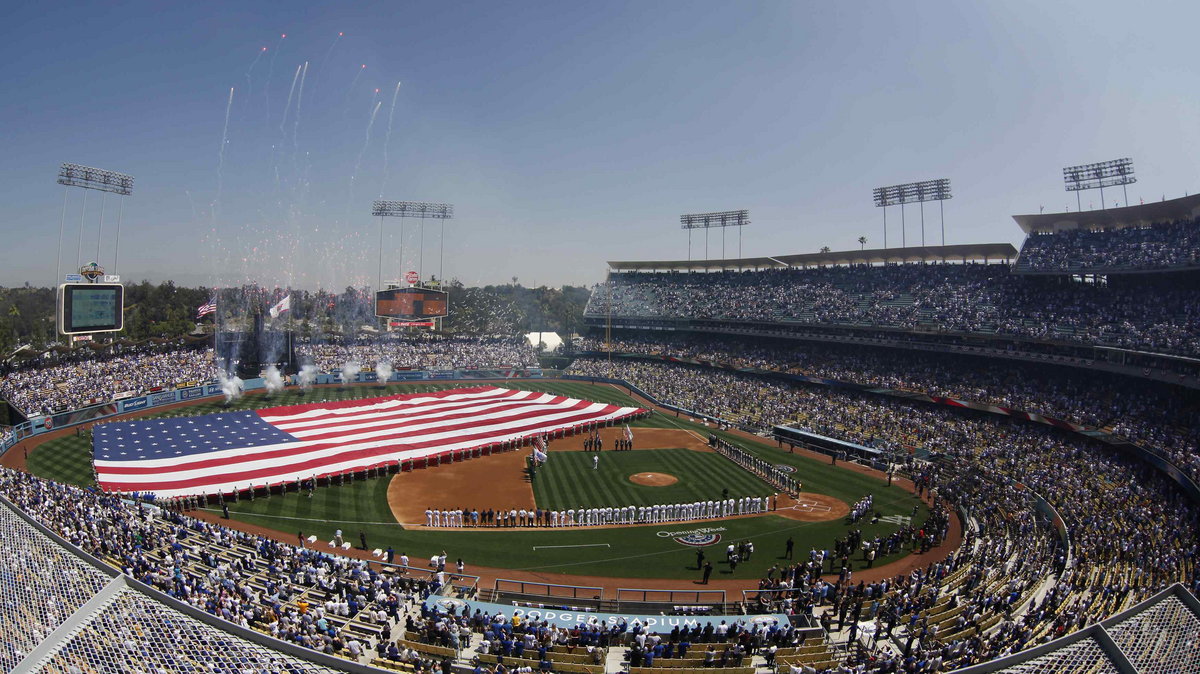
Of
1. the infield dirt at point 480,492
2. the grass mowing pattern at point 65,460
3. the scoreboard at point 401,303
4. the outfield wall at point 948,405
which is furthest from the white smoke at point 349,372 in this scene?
the infield dirt at point 480,492

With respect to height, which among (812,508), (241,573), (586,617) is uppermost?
(241,573)

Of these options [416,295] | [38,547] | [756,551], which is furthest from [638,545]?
[416,295]

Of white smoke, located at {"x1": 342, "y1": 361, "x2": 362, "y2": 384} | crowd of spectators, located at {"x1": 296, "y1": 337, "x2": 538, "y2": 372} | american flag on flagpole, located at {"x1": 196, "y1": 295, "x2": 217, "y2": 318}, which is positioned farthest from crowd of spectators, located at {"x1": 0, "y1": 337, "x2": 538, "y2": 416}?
american flag on flagpole, located at {"x1": 196, "y1": 295, "x2": 217, "y2": 318}

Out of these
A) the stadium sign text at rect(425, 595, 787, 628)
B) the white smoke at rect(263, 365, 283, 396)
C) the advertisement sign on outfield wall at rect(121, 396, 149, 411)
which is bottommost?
the stadium sign text at rect(425, 595, 787, 628)

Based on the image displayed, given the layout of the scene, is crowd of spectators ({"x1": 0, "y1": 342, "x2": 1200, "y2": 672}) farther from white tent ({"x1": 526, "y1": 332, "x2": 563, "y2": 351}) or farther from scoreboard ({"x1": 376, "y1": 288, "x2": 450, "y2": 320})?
white tent ({"x1": 526, "y1": 332, "x2": 563, "y2": 351})

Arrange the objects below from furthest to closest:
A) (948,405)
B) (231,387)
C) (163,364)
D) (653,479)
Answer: (163,364), (231,387), (948,405), (653,479)

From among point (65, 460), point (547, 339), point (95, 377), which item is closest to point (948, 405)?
point (65, 460)

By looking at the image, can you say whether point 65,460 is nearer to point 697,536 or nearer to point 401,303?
point 697,536

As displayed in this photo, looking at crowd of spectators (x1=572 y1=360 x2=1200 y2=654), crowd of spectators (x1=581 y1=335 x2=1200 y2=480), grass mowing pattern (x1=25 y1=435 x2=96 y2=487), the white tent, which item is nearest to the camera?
crowd of spectators (x1=572 y1=360 x2=1200 y2=654)
